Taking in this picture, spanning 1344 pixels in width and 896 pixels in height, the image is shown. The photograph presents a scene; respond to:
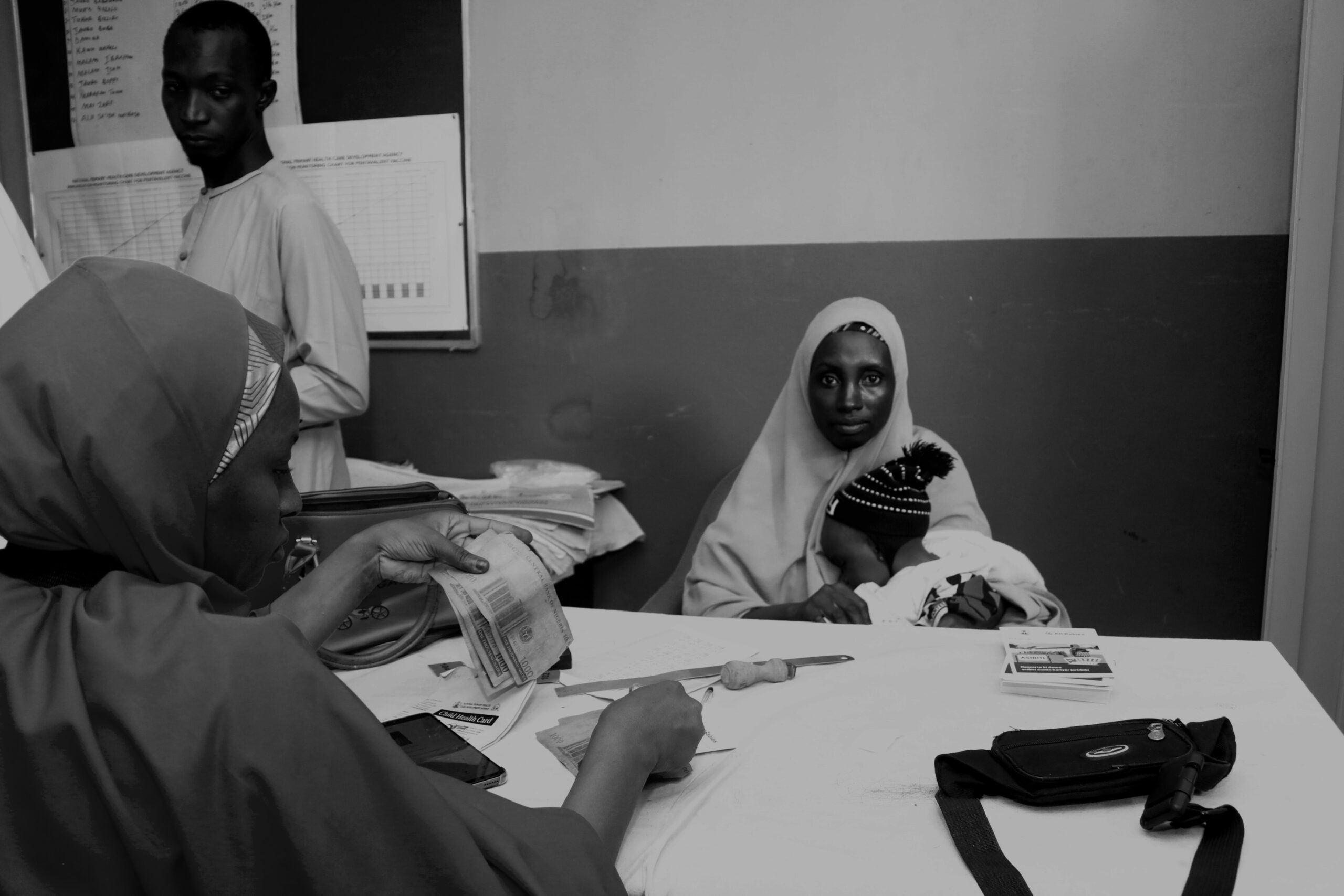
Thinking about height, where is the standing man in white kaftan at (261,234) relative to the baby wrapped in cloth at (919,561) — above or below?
above

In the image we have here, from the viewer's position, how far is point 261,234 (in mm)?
2590

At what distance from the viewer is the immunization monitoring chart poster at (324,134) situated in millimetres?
3295

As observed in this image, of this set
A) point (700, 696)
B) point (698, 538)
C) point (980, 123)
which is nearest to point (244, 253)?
point (698, 538)

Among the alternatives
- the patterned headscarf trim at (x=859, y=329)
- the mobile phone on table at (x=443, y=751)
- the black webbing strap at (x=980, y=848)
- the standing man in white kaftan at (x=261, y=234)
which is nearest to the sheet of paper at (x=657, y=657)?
the mobile phone on table at (x=443, y=751)

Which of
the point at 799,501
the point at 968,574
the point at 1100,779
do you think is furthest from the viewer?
the point at 799,501

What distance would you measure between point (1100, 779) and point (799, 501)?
1.33 metres

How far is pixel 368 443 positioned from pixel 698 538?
4.57 ft

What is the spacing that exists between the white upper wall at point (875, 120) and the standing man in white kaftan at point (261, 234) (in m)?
0.74

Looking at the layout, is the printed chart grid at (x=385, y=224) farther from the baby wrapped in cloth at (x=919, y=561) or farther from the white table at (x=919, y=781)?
the white table at (x=919, y=781)

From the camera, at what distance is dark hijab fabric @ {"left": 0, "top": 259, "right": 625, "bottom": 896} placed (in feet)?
2.64

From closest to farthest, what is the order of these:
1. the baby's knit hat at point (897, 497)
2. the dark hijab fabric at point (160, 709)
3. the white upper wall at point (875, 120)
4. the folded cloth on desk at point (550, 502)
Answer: the dark hijab fabric at point (160, 709), the baby's knit hat at point (897, 497), the white upper wall at point (875, 120), the folded cloth on desk at point (550, 502)

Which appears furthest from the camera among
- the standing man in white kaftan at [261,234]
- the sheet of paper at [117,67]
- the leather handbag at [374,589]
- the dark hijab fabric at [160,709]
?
the sheet of paper at [117,67]

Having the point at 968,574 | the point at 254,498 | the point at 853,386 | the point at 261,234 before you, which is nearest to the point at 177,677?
the point at 254,498

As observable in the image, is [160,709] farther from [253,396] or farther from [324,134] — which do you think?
[324,134]
